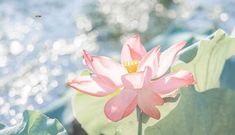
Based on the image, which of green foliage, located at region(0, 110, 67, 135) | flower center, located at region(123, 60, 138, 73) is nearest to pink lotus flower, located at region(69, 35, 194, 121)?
flower center, located at region(123, 60, 138, 73)

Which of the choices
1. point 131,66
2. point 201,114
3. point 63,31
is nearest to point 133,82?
point 131,66

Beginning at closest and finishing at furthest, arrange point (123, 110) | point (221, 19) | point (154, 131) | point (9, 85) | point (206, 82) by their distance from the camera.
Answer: point (123, 110)
point (154, 131)
point (206, 82)
point (9, 85)
point (221, 19)

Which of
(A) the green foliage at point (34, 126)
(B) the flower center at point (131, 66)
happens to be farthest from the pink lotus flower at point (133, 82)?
(A) the green foliage at point (34, 126)

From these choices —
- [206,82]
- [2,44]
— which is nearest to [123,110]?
[206,82]

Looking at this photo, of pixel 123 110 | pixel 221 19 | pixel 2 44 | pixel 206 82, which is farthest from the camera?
pixel 221 19

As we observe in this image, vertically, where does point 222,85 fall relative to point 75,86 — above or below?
below

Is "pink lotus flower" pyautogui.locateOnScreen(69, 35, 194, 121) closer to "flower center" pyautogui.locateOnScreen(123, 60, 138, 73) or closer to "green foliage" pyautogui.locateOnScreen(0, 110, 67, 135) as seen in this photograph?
"flower center" pyautogui.locateOnScreen(123, 60, 138, 73)

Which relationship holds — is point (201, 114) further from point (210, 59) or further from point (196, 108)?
point (210, 59)

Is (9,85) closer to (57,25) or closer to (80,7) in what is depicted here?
(57,25)
